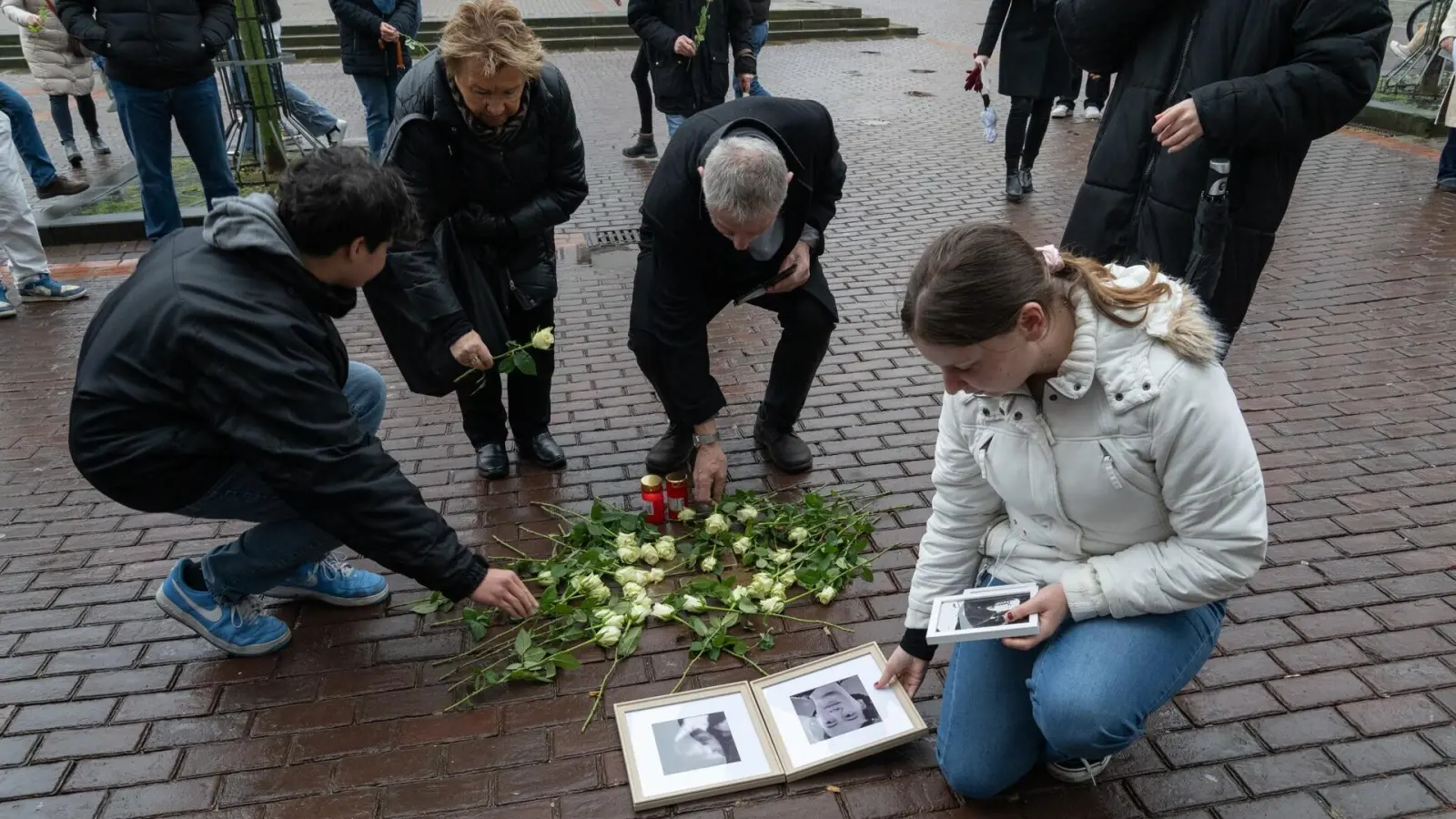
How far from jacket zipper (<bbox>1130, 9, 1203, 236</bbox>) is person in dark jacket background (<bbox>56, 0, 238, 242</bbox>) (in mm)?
5059

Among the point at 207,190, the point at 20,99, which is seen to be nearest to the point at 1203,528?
the point at 207,190

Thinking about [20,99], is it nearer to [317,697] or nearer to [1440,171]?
[317,697]

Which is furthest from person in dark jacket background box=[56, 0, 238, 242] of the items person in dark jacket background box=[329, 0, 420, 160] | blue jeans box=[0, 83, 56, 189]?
blue jeans box=[0, 83, 56, 189]

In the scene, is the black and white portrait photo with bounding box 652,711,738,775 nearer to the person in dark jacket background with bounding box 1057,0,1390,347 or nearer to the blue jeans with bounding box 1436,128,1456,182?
the person in dark jacket background with bounding box 1057,0,1390,347

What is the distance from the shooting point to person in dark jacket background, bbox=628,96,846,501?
10.5ft

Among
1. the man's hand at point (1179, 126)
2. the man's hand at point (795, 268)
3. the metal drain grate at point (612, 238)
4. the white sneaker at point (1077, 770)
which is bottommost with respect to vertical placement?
the metal drain grate at point (612, 238)

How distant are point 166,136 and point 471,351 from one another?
3995mm

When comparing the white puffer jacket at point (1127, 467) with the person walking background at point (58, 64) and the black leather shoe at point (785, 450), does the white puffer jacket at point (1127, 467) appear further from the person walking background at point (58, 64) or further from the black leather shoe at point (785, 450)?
the person walking background at point (58, 64)

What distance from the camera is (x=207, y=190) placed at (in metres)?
6.73

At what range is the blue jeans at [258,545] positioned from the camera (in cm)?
290

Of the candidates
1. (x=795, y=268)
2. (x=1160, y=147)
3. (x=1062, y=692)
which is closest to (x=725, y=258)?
(x=795, y=268)

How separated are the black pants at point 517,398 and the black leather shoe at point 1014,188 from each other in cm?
475

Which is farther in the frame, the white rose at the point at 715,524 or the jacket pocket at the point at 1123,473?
the white rose at the point at 715,524

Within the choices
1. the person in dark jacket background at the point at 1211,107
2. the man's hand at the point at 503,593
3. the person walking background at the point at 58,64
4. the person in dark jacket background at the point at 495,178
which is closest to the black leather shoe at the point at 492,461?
the person in dark jacket background at the point at 495,178
